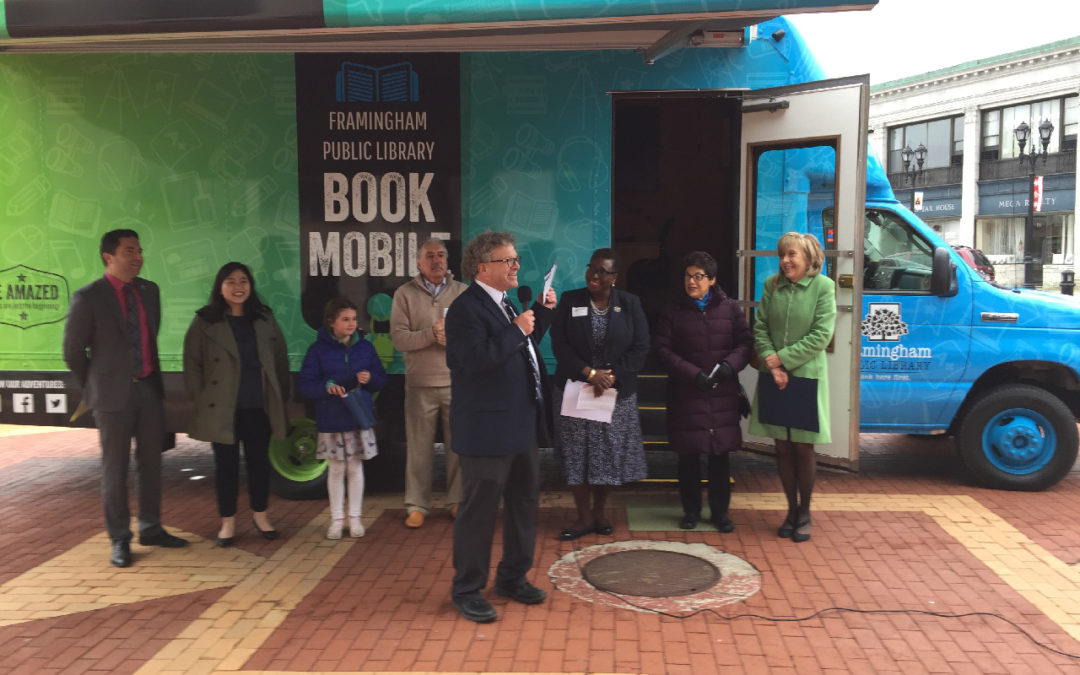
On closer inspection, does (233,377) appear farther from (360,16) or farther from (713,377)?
(713,377)

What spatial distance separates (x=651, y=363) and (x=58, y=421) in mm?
4441

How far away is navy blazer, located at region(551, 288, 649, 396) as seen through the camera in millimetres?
5070

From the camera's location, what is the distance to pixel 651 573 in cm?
470

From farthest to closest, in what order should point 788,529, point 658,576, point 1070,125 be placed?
1. point 1070,125
2. point 788,529
3. point 658,576

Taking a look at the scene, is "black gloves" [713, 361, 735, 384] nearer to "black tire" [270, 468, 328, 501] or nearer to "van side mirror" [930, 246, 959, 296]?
"van side mirror" [930, 246, 959, 296]

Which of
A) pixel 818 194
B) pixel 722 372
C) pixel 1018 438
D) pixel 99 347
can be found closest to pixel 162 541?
pixel 99 347

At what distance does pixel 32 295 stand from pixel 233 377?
204 cm

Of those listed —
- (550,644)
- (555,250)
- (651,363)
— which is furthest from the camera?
(651,363)

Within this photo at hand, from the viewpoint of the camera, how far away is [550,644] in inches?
151

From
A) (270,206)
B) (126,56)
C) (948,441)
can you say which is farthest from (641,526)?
(126,56)

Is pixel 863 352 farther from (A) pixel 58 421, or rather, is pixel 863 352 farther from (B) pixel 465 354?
(A) pixel 58 421

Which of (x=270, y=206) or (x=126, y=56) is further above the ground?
(x=126, y=56)

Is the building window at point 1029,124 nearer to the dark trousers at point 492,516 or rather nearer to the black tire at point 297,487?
the black tire at point 297,487

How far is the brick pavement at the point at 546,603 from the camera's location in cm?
372
